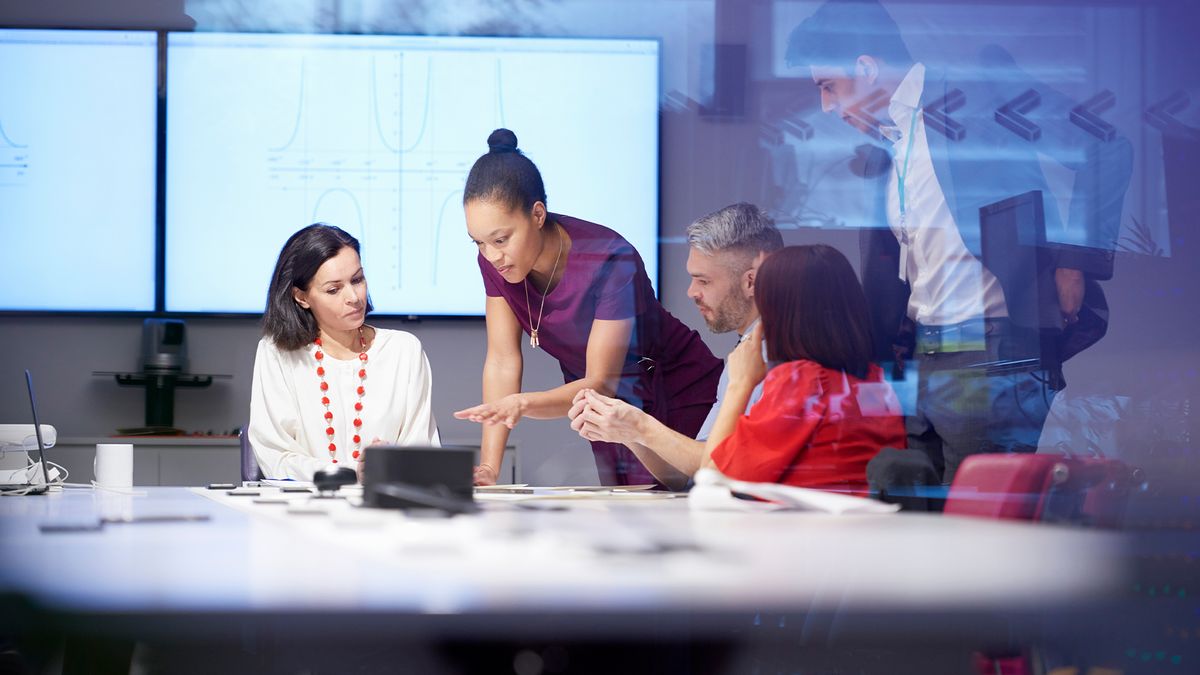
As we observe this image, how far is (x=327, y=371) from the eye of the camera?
2.31 meters

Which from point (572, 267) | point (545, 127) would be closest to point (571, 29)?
point (545, 127)

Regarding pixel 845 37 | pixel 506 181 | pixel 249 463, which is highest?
pixel 845 37

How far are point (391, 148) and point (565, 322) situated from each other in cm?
116

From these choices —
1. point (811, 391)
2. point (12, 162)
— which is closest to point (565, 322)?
point (811, 391)

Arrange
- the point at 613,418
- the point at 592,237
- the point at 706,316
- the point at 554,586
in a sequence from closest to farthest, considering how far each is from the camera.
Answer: the point at 554,586, the point at 613,418, the point at 706,316, the point at 592,237

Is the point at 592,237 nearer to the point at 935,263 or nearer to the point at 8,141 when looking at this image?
the point at 935,263

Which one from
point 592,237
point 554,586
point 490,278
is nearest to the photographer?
point 554,586

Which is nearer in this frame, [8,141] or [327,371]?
[327,371]

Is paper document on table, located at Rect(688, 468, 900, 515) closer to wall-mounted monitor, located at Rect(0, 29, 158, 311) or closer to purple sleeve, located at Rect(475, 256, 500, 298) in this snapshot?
purple sleeve, located at Rect(475, 256, 500, 298)

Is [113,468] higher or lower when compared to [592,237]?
lower

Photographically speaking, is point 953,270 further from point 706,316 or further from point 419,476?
point 419,476

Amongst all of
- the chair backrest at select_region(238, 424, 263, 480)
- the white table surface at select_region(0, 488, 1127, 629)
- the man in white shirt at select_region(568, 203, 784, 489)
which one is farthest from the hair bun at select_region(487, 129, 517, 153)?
the white table surface at select_region(0, 488, 1127, 629)

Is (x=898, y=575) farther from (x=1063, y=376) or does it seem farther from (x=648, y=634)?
(x=1063, y=376)

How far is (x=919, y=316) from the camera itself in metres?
2.26
